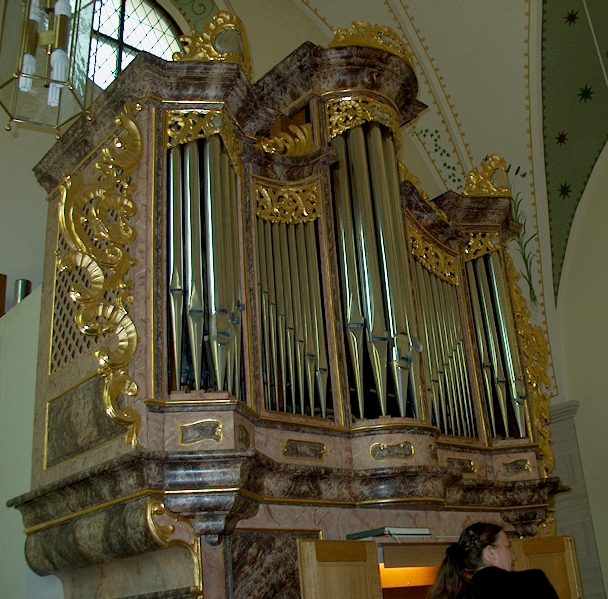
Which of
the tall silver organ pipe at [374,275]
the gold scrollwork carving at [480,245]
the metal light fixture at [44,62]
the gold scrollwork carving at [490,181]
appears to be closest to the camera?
the metal light fixture at [44,62]

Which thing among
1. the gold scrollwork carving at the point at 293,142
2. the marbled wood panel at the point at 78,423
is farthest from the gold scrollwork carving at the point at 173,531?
the gold scrollwork carving at the point at 293,142

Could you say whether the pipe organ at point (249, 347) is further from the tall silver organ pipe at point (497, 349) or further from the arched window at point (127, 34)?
the arched window at point (127, 34)

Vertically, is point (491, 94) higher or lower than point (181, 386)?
higher

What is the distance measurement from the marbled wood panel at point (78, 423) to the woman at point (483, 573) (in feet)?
6.83

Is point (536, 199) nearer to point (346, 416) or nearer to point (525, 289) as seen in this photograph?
point (525, 289)

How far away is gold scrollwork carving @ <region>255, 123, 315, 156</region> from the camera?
6754 millimetres

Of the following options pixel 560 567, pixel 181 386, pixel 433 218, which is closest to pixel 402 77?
pixel 433 218

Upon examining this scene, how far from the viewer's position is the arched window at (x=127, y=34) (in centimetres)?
917

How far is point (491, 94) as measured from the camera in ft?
33.0

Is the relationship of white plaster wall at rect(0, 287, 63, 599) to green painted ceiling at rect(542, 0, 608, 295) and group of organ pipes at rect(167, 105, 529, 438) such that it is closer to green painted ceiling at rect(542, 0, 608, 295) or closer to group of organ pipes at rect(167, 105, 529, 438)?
group of organ pipes at rect(167, 105, 529, 438)

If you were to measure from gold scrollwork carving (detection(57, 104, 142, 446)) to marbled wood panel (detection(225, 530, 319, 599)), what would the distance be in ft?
2.79

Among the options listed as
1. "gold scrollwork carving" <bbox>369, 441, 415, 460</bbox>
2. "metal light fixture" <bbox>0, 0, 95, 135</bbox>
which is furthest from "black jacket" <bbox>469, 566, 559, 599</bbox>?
"metal light fixture" <bbox>0, 0, 95, 135</bbox>

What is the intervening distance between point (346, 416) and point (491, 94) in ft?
17.9

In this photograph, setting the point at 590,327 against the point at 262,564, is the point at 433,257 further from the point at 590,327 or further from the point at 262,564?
the point at 262,564
